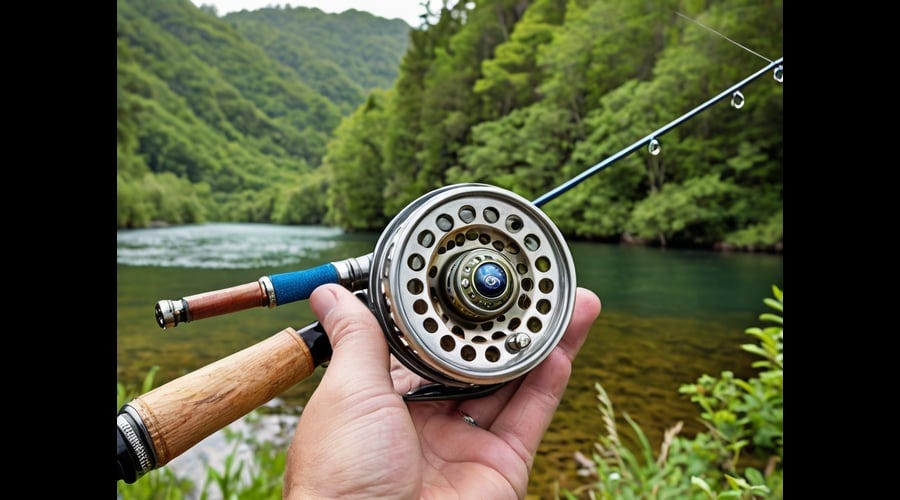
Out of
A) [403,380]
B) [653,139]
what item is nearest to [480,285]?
[403,380]

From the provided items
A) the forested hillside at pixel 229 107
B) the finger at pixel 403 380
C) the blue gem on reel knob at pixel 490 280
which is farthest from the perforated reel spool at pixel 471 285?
the forested hillside at pixel 229 107

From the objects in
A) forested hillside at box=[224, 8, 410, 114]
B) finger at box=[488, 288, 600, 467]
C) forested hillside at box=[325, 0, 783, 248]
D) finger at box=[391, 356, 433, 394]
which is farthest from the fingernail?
forested hillside at box=[224, 8, 410, 114]

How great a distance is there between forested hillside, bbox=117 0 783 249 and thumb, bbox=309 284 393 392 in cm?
373

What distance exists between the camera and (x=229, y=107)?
29688mm

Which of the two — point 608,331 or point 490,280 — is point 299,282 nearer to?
point 490,280

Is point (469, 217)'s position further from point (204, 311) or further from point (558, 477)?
point (558, 477)

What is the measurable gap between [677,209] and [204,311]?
13.3 m

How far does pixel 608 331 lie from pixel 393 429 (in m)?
5.60

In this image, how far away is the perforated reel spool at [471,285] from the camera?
41.3 inches

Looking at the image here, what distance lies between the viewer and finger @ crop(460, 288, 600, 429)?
1363mm

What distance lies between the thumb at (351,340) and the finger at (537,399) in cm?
41
